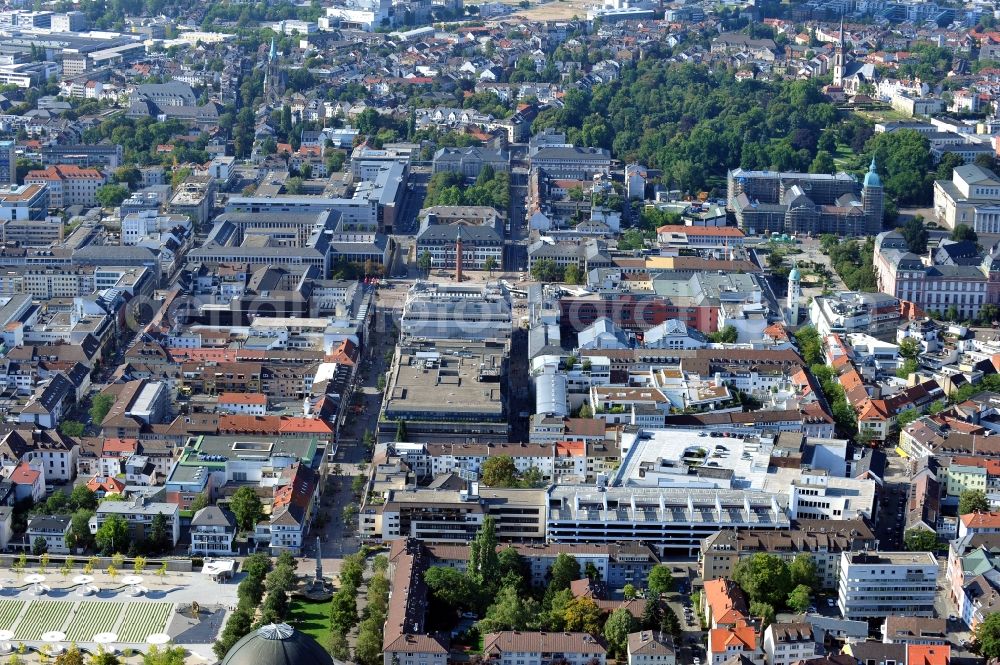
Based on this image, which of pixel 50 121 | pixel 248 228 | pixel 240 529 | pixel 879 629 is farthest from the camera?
pixel 50 121

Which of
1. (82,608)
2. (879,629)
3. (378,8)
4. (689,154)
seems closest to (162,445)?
(82,608)

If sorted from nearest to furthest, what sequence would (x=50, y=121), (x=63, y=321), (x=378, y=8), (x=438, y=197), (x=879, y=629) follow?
1. (x=879, y=629)
2. (x=63, y=321)
3. (x=438, y=197)
4. (x=50, y=121)
5. (x=378, y=8)

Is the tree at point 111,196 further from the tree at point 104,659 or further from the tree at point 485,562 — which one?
the tree at point 104,659

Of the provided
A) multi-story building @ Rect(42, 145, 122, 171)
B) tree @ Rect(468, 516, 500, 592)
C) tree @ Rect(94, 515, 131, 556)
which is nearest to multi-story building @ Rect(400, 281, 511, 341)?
tree @ Rect(94, 515, 131, 556)

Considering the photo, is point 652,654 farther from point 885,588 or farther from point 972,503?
point 972,503

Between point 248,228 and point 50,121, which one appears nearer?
point 248,228

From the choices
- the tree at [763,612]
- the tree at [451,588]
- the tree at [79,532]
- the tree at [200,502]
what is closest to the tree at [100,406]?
the tree at [200,502]

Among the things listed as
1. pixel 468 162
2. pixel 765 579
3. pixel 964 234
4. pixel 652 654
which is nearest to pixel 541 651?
pixel 652 654

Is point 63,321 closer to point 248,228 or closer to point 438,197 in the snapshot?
point 248,228
